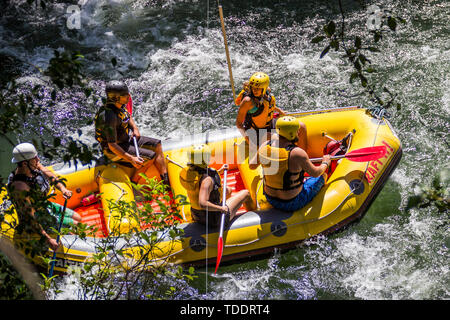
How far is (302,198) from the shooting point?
5.11 meters

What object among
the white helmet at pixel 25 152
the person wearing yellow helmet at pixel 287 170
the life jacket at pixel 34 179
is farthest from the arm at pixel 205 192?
the white helmet at pixel 25 152

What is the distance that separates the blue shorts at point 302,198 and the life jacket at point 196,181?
0.70 metres

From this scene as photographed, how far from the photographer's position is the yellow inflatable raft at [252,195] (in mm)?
4902

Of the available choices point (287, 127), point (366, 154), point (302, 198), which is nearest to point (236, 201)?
point (302, 198)

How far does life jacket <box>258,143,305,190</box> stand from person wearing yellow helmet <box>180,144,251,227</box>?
495 millimetres

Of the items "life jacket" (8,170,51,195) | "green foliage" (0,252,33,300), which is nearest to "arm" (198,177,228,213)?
"life jacket" (8,170,51,195)

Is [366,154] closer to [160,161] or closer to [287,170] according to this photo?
[287,170]

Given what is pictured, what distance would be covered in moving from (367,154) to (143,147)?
2590 mm

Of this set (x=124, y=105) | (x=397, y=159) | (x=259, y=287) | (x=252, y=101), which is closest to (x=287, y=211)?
(x=259, y=287)

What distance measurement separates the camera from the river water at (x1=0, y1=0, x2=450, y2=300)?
5.31 meters

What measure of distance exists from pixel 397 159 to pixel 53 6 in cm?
858

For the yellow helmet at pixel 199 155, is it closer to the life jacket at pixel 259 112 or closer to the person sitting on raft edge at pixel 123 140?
Result: the person sitting on raft edge at pixel 123 140

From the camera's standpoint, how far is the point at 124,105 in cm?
540

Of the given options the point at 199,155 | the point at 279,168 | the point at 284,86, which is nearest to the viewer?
the point at 199,155
